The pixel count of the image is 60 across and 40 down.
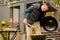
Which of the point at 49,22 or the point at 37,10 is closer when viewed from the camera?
the point at 37,10

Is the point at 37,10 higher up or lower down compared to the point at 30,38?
higher up

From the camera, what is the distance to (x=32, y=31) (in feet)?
16.7

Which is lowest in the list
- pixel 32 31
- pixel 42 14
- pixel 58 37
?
pixel 58 37

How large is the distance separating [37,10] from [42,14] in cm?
15

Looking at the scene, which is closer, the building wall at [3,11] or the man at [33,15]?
the man at [33,15]

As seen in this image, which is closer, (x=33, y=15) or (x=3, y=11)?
(x=33, y=15)

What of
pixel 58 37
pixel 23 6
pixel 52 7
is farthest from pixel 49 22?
pixel 23 6

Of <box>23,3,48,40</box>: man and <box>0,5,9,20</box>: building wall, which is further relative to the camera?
<box>0,5,9,20</box>: building wall

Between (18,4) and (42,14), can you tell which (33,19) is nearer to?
(42,14)

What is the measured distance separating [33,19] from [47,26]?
0.63 m

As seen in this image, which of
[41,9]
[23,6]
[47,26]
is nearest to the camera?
[41,9]

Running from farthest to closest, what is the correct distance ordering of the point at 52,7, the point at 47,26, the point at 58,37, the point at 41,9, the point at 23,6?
the point at 23,6 < the point at 52,7 < the point at 58,37 < the point at 47,26 < the point at 41,9

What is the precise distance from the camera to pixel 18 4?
13.1 metres

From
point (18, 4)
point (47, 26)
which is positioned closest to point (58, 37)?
point (47, 26)
